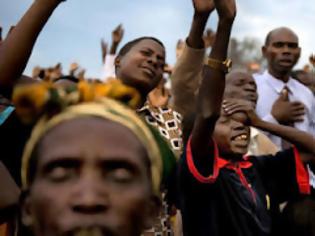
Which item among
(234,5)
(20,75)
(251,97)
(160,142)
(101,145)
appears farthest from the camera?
Result: (251,97)

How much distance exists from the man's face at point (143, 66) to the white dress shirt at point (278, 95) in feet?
5.21

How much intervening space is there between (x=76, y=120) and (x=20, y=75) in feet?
3.80

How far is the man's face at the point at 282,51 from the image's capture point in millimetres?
5965

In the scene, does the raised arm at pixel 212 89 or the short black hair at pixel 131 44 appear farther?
the short black hair at pixel 131 44

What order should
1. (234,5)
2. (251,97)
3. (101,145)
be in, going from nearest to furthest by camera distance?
(101,145), (234,5), (251,97)

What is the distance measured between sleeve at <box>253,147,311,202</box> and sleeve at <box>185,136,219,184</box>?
2.60 ft

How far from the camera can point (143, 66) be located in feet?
12.8

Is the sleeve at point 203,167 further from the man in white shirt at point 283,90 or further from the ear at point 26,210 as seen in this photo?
the man in white shirt at point 283,90

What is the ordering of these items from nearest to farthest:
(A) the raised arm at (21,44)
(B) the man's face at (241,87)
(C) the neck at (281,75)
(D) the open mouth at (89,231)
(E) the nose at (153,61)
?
(D) the open mouth at (89,231), (A) the raised arm at (21,44), (E) the nose at (153,61), (B) the man's face at (241,87), (C) the neck at (281,75)

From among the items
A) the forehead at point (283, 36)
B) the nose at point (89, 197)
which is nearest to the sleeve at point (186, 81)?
the forehead at point (283, 36)

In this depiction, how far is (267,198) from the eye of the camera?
3828 mm

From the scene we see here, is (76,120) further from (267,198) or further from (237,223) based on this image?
(267,198)

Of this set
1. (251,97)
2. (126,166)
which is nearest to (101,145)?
(126,166)

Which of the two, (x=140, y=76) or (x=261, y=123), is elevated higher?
(x=140, y=76)
